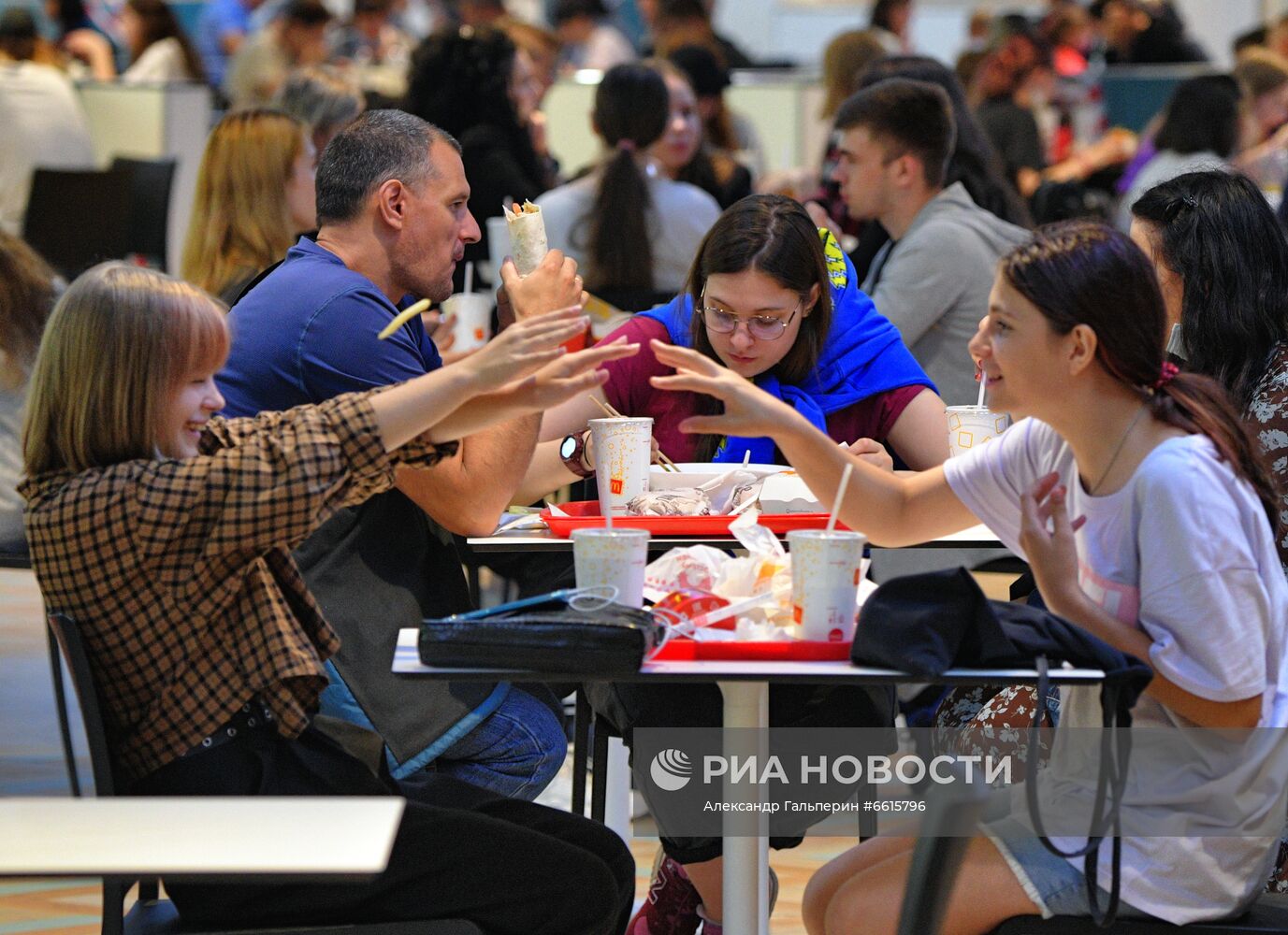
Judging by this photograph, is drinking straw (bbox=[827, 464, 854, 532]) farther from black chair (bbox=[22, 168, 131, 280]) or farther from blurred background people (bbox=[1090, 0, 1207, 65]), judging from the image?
blurred background people (bbox=[1090, 0, 1207, 65])

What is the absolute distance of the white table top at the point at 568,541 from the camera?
2.37 m

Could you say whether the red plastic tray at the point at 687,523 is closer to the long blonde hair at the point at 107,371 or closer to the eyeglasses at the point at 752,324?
the eyeglasses at the point at 752,324

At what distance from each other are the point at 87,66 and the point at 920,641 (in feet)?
27.3

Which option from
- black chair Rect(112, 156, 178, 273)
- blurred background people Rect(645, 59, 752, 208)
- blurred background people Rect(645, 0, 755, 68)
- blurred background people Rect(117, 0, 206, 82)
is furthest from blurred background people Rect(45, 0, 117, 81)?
blurred background people Rect(645, 59, 752, 208)

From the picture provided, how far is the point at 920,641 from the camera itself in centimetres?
169

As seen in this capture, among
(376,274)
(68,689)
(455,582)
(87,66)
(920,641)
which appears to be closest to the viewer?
(920,641)

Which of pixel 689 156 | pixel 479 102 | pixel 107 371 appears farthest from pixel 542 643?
pixel 689 156

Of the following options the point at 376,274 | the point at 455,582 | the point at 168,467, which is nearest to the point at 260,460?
the point at 168,467

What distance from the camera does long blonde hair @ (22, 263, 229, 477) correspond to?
1.81 metres

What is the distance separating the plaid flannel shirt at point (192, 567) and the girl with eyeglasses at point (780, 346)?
3.56 feet

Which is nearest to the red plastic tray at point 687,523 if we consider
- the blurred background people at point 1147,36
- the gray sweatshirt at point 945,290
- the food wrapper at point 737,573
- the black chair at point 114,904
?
the food wrapper at point 737,573

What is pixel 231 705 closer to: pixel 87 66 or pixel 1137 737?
pixel 1137 737

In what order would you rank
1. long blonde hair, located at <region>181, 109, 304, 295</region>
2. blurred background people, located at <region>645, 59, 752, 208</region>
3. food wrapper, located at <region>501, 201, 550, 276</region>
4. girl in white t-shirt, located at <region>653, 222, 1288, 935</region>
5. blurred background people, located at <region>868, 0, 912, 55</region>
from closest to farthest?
girl in white t-shirt, located at <region>653, 222, 1288, 935</region>, food wrapper, located at <region>501, 201, 550, 276</region>, long blonde hair, located at <region>181, 109, 304, 295</region>, blurred background people, located at <region>645, 59, 752, 208</region>, blurred background people, located at <region>868, 0, 912, 55</region>

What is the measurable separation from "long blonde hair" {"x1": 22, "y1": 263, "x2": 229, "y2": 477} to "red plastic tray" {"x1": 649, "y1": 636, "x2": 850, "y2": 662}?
0.62 meters
